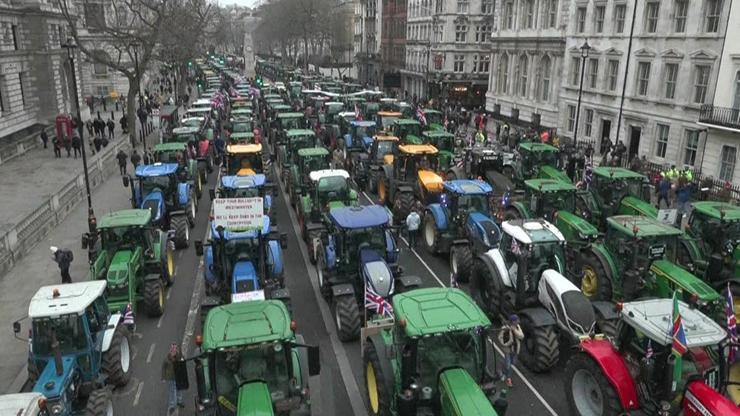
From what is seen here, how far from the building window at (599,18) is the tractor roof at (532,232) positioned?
25.1 m

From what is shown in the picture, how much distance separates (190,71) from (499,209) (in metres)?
87.3

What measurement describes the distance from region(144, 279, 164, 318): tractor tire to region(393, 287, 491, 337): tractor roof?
6.60 meters

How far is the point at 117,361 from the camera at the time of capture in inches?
398

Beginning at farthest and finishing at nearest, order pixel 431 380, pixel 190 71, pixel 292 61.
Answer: pixel 292 61
pixel 190 71
pixel 431 380

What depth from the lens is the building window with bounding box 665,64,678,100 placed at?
28219 mm

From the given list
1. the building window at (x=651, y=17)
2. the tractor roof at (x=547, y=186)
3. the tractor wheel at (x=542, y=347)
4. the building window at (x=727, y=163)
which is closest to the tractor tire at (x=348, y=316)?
the tractor wheel at (x=542, y=347)

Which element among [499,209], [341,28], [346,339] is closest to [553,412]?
[346,339]

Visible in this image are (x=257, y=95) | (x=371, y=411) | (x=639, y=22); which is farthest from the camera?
(x=257, y=95)

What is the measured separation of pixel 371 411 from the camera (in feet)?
31.3

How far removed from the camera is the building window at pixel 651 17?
2916 centimetres

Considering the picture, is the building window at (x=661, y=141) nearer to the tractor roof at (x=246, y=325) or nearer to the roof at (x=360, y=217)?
the roof at (x=360, y=217)

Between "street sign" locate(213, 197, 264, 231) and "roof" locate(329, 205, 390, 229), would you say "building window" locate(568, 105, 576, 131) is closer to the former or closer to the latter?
"roof" locate(329, 205, 390, 229)

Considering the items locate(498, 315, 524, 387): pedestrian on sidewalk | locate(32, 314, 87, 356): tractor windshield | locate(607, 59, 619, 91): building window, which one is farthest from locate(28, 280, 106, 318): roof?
locate(607, 59, 619, 91): building window

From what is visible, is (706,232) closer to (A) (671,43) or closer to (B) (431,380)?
(B) (431,380)
